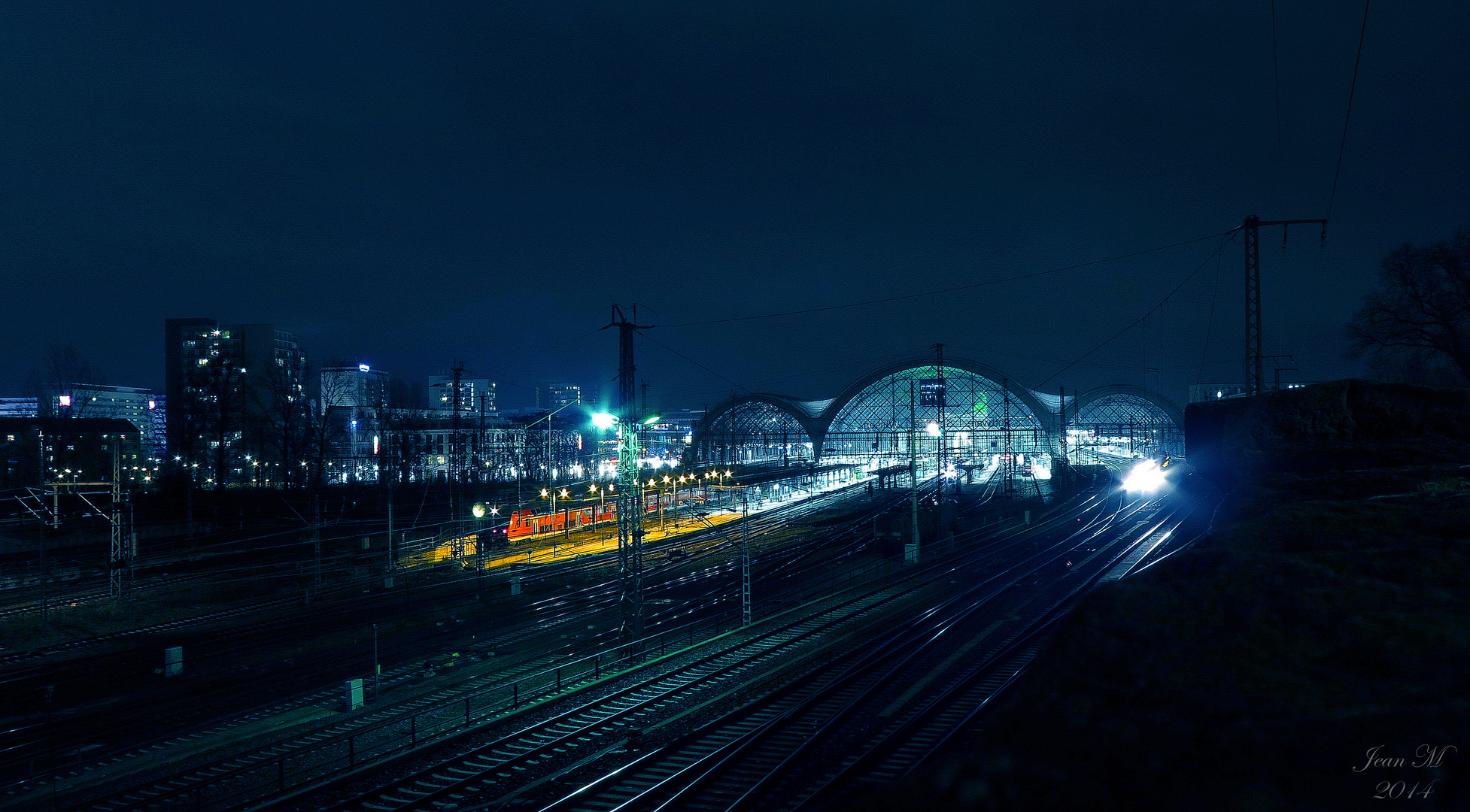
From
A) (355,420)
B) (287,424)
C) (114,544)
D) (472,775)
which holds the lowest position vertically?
(472,775)

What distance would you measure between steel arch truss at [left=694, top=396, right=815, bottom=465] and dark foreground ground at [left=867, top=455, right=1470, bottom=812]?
2613 inches

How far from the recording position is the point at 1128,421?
78.4m

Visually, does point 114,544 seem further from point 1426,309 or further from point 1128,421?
point 1128,421

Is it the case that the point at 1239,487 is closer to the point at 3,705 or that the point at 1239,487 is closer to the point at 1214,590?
the point at 1214,590

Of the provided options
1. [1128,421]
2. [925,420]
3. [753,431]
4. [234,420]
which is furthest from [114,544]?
[1128,421]

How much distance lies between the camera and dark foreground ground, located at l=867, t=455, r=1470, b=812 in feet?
14.3

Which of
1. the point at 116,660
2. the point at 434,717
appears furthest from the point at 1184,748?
the point at 116,660

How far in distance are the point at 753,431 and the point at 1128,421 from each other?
3792 centimetres

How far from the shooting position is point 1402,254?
714 inches

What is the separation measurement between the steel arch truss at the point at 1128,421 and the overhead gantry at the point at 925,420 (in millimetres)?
102

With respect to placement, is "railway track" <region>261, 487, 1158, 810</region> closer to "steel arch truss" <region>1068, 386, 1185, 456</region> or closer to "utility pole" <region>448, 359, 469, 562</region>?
"utility pole" <region>448, 359, 469, 562</region>

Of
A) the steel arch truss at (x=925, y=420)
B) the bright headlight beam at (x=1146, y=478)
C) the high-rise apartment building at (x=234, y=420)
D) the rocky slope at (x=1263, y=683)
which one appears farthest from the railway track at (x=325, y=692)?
the steel arch truss at (x=925, y=420)

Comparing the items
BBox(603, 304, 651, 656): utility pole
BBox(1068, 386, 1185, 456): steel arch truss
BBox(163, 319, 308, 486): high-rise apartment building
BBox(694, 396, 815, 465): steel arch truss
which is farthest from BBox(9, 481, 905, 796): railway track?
BBox(1068, 386, 1185, 456): steel arch truss

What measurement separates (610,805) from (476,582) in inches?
739
